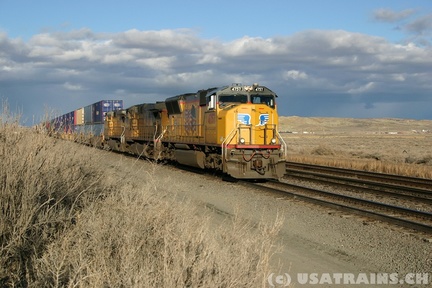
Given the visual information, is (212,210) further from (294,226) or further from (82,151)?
(82,151)

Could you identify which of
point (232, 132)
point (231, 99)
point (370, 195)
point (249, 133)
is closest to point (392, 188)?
point (370, 195)

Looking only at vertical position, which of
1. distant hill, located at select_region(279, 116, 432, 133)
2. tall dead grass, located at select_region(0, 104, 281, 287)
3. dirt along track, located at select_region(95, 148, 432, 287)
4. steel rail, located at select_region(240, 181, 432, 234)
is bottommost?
dirt along track, located at select_region(95, 148, 432, 287)

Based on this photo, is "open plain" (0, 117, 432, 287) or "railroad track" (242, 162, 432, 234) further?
"railroad track" (242, 162, 432, 234)

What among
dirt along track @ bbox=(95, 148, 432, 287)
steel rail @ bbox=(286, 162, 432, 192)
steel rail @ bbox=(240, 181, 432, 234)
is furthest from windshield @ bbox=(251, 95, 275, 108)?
dirt along track @ bbox=(95, 148, 432, 287)

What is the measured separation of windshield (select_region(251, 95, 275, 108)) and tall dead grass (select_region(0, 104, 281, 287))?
975 centimetres

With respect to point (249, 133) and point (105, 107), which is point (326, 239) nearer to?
point (249, 133)

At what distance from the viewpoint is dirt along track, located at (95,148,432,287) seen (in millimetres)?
6804

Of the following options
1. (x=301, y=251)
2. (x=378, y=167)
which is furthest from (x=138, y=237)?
(x=378, y=167)

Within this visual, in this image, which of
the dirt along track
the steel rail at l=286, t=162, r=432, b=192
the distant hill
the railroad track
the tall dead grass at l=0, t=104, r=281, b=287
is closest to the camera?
the tall dead grass at l=0, t=104, r=281, b=287

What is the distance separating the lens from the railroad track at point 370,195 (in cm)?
1041

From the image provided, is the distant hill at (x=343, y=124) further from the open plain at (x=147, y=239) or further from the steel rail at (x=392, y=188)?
the open plain at (x=147, y=239)

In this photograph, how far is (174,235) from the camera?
504 cm

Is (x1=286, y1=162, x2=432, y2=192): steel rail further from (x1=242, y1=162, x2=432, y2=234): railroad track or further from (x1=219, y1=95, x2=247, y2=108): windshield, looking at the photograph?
(x1=219, y1=95, x2=247, y2=108): windshield

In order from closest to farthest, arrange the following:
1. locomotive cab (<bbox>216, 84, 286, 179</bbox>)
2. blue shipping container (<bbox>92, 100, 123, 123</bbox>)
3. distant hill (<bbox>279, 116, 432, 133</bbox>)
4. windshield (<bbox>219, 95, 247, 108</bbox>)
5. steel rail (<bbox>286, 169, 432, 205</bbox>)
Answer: steel rail (<bbox>286, 169, 432, 205</bbox>)
locomotive cab (<bbox>216, 84, 286, 179</bbox>)
windshield (<bbox>219, 95, 247, 108</bbox>)
blue shipping container (<bbox>92, 100, 123, 123</bbox>)
distant hill (<bbox>279, 116, 432, 133</bbox>)
